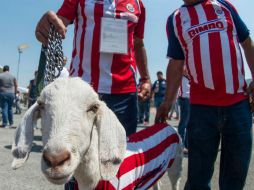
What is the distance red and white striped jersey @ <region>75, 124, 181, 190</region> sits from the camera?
2.54 metres

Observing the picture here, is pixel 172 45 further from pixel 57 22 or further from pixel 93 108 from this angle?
pixel 93 108

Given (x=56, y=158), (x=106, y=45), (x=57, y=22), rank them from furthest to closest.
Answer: (x=106, y=45) → (x=57, y=22) → (x=56, y=158)

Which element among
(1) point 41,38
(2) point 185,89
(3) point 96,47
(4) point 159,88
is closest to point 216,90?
(3) point 96,47

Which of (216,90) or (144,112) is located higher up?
(216,90)

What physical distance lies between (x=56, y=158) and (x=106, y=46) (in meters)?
1.37

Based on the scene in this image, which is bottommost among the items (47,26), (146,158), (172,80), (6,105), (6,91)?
(6,105)

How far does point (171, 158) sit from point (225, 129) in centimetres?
80

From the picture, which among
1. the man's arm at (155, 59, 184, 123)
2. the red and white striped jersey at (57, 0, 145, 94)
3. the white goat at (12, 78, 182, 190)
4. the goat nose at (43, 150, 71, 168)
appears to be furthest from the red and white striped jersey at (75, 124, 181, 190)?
the goat nose at (43, 150, 71, 168)

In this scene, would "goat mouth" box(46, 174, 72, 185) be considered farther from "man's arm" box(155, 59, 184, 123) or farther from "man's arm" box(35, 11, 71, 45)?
"man's arm" box(155, 59, 184, 123)

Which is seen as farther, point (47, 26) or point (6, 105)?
point (6, 105)

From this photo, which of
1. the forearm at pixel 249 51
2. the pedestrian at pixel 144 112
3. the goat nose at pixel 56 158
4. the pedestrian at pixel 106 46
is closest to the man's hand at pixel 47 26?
the pedestrian at pixel 106 46

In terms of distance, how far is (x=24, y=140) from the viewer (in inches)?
89.2

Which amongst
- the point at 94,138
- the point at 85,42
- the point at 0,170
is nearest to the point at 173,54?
the point at 85,42

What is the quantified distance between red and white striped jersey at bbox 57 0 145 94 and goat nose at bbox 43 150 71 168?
1.19m
